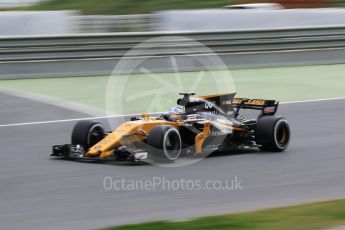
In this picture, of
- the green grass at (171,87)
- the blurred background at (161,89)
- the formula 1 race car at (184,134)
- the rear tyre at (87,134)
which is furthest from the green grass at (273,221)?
the green grass at (171,87)

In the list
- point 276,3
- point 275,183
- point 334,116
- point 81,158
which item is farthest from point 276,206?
point 276,3

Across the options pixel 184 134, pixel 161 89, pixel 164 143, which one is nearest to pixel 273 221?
pixel 164 143

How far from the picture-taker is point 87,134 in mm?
9352

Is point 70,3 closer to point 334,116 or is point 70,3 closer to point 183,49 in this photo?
point 183,49

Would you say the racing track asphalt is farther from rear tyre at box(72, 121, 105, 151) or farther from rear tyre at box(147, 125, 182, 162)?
rear tyre at box(72, 121, 105, 151)

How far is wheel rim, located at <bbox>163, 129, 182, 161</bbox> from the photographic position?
8844 mm

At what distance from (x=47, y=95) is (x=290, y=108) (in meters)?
4.29

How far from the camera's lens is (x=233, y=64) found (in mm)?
17891

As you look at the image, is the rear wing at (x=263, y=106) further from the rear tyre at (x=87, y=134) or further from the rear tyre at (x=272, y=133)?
the rear tyre at (x=87, y=134)

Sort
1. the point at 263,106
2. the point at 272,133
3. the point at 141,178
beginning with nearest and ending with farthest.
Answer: the point at 141,178 < the point at 272,133 < the point at 263,106

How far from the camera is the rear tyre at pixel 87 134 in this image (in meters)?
9.36

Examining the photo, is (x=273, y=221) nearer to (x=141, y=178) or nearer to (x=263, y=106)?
(x=141, y=178)

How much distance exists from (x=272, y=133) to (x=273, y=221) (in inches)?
134

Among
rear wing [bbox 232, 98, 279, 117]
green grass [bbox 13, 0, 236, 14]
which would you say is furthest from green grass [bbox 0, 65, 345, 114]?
green grass [bbox 13, 0, 236, 14]
